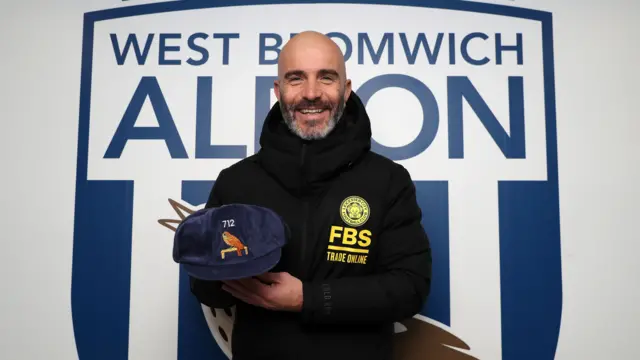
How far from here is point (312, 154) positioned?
107 centimetres

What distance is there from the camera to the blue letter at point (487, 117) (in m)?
1.46

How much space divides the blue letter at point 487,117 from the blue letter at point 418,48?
0.27 ft

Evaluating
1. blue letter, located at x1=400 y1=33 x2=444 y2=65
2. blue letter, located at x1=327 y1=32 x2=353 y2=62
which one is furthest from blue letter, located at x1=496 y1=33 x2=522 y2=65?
blue letter, located at x1=327 y1=32 x2=353 y2=62

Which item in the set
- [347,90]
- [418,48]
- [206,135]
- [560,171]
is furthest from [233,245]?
[560,171]

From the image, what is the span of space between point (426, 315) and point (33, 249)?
3.63ft

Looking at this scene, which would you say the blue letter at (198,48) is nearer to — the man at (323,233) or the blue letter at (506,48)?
the man at (323,233)

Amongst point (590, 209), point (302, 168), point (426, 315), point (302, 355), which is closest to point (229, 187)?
point (302, 168)

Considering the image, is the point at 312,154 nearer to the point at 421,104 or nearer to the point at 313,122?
the point at 313,122

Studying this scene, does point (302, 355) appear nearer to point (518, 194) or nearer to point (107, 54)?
point (518, 194)

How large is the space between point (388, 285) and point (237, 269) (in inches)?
11.1

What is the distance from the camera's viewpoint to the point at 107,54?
1.52 m

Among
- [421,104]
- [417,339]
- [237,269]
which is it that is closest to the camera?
[237,269]

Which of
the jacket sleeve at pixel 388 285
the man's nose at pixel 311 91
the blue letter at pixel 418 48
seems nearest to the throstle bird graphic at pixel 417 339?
the jacket sleeve at pixel 388 285

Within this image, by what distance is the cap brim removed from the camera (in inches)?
33.7
